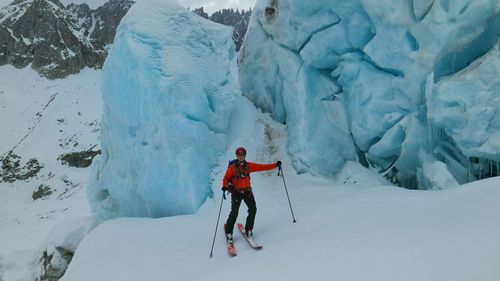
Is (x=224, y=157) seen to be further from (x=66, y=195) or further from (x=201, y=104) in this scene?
(x=66, y=195)

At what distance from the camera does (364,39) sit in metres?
9.98

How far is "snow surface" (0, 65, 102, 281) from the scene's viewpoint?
74.3 ft

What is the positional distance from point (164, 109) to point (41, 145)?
32008 mm

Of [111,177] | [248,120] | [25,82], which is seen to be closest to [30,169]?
[25,82]

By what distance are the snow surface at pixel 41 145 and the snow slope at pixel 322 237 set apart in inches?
252

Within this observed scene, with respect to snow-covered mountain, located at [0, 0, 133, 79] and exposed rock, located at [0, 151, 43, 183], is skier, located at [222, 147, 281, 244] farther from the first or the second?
snow-covered mountain, located at [0, 0, 133, 79]

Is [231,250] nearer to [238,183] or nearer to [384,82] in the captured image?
[238,183]

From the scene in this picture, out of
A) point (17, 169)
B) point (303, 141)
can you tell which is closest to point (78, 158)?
point (17, 169)

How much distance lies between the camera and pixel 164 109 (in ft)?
32.6

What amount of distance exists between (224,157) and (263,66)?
3.20 meters

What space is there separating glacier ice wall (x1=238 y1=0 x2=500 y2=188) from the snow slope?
2.33 feet

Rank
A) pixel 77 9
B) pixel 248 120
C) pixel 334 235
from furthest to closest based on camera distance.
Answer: pixel 77 9, pixel 248 120, pixel 334 235

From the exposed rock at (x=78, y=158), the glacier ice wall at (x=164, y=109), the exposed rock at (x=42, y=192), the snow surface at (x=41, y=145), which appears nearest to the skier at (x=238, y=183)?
the glacier ice wall at (x=164, y=109)

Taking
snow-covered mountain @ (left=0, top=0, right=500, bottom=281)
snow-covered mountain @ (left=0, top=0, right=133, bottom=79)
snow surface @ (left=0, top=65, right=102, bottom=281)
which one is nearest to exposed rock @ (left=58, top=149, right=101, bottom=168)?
snow surface @ (left=0, top=65, right=102, bottom=281)
